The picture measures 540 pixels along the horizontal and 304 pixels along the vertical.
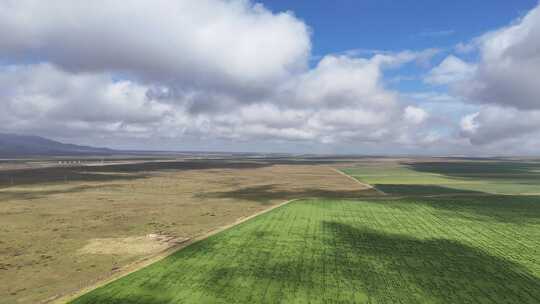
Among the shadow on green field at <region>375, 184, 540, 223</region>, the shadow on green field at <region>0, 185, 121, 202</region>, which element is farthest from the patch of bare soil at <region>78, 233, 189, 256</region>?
the shadow on green field at <region>375, 184, 540, 223</region>

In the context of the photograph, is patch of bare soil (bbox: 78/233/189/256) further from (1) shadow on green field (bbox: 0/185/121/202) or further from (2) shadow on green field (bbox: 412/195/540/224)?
(2) shadow on green field (bbox: 412/195/540/224)

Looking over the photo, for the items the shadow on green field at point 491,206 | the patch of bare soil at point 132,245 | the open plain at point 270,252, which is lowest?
the patch of bare soil at point 132,245

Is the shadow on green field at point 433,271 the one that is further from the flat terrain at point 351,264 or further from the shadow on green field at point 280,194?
the shadow on green field at point 280,194

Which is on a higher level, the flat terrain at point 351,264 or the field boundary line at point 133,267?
the flat terrain at point 351,264

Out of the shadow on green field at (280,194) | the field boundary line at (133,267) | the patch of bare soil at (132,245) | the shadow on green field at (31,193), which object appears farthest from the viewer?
the shadow on green field at (280,194)

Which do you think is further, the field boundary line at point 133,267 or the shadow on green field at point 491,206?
the shadow on green field at point 491,206

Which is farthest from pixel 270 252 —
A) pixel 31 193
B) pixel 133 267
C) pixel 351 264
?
pixel 31 193

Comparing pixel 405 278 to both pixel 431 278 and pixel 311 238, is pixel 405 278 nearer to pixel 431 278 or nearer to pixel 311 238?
pixel 431 278

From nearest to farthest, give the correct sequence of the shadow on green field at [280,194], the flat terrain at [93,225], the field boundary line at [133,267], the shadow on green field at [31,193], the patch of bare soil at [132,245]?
1. the field boundary line at [133,267]
2. the flat terrain at [93,225]
3. the patch of bare soil at [132,245]
4. the shadow on green field at [31,193]
5. the shadow on green field at [280,194]

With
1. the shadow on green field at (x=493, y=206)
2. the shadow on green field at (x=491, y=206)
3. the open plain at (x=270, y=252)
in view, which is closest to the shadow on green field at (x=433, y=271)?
the open plain at (x=270, y=252)

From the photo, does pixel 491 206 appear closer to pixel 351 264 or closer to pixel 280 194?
pixel 280 194
